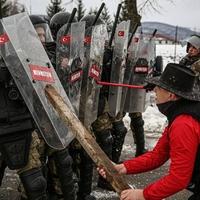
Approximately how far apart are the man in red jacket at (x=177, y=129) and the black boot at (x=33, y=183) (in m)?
0.83

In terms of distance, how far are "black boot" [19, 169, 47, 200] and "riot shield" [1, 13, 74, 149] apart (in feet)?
0.84

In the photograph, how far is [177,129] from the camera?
2.48 m


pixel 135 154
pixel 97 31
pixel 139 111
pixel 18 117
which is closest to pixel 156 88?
pixel 18 117

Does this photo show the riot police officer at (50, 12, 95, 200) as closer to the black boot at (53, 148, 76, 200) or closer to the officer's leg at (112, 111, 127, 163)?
the black boot at (53, 148, 76, 200)

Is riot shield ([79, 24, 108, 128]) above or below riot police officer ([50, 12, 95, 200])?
above

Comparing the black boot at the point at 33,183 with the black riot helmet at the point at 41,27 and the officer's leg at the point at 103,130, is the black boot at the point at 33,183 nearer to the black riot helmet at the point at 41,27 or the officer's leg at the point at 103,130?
the black riot helmet at the point at 41,27

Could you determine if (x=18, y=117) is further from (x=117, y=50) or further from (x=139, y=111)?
(x=139, y=111)

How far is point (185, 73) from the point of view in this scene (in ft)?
8.50

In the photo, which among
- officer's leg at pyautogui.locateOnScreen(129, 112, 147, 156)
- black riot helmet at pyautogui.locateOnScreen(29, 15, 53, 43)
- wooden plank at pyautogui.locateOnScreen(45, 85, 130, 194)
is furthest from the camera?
officer's leg at pyautogui.locateOnScreen(129, 112, 147, 156)

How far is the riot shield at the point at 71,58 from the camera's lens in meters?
3.78

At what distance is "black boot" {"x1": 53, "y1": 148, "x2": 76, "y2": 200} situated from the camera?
150 inches

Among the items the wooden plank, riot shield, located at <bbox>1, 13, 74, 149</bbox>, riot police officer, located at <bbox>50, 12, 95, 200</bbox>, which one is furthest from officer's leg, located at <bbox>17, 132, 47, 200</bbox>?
riot police officer, located at <bbox>50, 12, 95, 200</bbox>

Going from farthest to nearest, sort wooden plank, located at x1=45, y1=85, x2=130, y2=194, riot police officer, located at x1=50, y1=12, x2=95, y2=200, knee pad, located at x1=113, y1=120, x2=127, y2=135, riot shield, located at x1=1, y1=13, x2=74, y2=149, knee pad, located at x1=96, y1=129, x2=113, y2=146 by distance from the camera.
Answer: knee pad, located at x1=113, y1=120, x2=127, y2=135
knee pad, located at x1=96, y1=129, x2=113, y2=146
riot police officer, located at x1=50, y1=12, x2=95, y2=200
riot shield, located at x1=1, y1=13, x2=74, y2=149
wooden plank, located at x1=45, y1=85, x2=130, y2=194

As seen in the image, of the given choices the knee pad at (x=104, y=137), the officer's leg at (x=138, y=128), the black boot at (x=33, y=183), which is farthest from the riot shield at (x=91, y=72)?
the officer's leg at (x=138, y=128)
